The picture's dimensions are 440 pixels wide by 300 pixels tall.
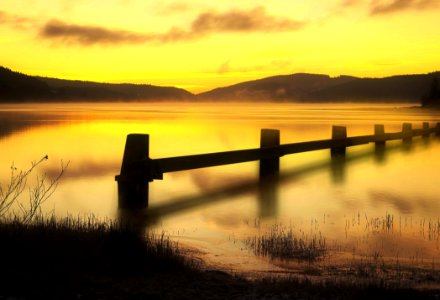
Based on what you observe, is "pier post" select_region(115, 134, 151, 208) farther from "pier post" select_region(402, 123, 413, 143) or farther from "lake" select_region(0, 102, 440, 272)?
"pier post" select_region(402, 123, 413, 143)

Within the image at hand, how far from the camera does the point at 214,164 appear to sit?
1126 centimetres

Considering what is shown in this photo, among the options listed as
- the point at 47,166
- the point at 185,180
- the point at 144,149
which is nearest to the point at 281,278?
the point at 144,149

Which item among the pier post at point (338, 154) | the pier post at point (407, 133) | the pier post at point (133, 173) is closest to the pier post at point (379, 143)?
the pier post at point (338, 154)

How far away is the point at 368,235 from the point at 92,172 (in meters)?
9.34

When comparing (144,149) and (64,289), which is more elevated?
(144,149)

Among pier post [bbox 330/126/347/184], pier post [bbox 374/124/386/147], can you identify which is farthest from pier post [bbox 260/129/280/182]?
pier post [bbox 374/124/386/147]

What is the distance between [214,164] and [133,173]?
223 cm

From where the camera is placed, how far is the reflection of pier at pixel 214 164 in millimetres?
9508

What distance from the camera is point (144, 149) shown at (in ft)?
31.5

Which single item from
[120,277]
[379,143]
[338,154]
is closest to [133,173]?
[120,277]

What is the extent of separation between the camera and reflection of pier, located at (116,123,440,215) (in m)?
9.51

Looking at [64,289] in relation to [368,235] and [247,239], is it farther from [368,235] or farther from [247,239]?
[368,235]

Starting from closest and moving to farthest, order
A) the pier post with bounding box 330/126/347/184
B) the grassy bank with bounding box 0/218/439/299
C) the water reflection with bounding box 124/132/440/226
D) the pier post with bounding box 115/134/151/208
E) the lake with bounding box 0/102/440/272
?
the grassy bank with bounding box 0/218/439/299
the lake with bounding box 0/102/440/272
the pier post with bounding box 115/134/151/208
the water reflection with bounding box 124/132/440/226
the pier post with bounding box 330/126/347/184

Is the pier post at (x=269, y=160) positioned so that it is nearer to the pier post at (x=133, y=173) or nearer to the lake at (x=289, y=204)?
the lake at (x=289, y=204)
